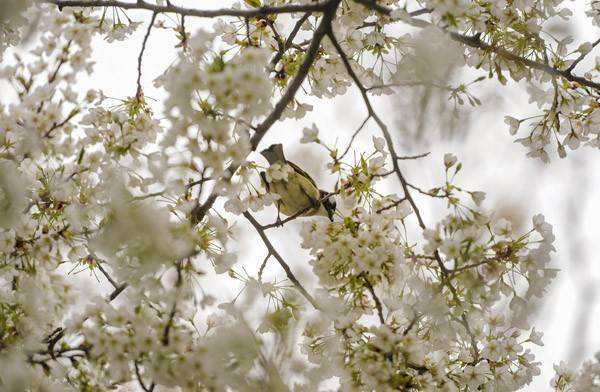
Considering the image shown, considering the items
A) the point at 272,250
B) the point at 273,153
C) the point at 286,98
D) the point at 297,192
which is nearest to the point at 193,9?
the point at 286,98

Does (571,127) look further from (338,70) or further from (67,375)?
(67,375)

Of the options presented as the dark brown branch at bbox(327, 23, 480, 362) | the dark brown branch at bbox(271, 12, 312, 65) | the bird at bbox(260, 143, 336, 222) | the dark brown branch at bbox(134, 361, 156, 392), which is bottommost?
the dark brown branch at bbox(134, 361, 156, 392)

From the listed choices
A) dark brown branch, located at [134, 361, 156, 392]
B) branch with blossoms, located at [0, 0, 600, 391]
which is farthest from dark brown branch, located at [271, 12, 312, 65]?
dark brown branch, located at [134, 361, 156, 392]

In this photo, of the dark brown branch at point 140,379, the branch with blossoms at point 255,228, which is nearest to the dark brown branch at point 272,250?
the branch with blossoms at point 255,228

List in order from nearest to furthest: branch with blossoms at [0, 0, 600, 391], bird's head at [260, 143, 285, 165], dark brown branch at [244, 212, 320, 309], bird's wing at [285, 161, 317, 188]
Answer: branch with blossoms at [0, 0, 600, 391], dark brown branch at [244, 212, 320, 309], bird's head at [260, 143, 285, 165], bird's wing at [285, 161, 317, 188]

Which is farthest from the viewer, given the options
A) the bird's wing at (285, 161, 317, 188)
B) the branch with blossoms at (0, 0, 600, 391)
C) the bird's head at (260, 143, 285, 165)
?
the bird's wing at (285, 161, 317, 188)

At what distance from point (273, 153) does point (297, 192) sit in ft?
1.20

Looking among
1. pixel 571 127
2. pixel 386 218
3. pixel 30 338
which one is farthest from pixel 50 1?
pixel 571 127

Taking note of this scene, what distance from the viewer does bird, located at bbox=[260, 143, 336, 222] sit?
4566mm

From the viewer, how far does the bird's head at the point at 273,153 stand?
179 inches

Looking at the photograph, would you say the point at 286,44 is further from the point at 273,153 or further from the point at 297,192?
the point at 297,192

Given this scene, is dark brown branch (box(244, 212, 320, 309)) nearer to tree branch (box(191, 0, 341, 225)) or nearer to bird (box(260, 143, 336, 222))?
bird (box(260, 143, 336, 222))

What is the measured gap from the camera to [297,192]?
4.80 m

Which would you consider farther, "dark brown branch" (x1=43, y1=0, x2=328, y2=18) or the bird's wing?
the bird's wing
